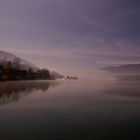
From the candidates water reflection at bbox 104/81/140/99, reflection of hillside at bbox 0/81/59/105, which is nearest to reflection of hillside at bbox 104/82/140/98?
water reflection at bbox 104/81/140/99

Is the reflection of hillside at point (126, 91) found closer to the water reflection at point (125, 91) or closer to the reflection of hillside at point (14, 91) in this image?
the water reflection at point (125, 91)

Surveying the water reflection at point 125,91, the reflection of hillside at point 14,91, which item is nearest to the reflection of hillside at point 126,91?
the water reflection at point 125,91

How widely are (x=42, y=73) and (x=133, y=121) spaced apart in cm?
18813

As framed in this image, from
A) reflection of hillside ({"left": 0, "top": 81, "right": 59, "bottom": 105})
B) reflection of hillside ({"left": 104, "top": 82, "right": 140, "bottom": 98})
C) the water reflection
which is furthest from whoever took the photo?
reflection of hillside ({"left": 104, "top": 82, "right": 140, "bottom": 98})

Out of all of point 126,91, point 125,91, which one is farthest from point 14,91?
point 126,91

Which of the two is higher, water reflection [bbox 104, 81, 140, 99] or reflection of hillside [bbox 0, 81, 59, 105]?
reflection of hillside [bbox 0, 81, 59, 105]

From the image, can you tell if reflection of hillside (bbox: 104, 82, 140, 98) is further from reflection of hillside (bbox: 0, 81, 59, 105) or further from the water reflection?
reflection of hillside (bbox: 0, 81, 59, 105)

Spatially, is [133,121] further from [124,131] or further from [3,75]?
[3,75]

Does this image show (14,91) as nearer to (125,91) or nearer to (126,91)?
(125,91)

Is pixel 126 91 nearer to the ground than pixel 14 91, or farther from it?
nearer to the ground

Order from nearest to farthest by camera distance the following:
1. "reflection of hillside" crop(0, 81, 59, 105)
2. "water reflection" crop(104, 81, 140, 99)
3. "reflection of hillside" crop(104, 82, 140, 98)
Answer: "reflection of hillside" crop(0, 81, 59, 105) < "water reflection" crop(104, 81, 140, 99) < "reflection of hillside" crop(104, 82, 140, 98)

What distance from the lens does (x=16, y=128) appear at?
11734 mm

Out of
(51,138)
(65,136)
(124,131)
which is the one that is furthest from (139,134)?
(51,138)

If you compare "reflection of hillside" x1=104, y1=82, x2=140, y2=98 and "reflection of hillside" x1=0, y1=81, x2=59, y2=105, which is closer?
"reflection of hillside" x1=0, y1=81, x2=59, y2=105
